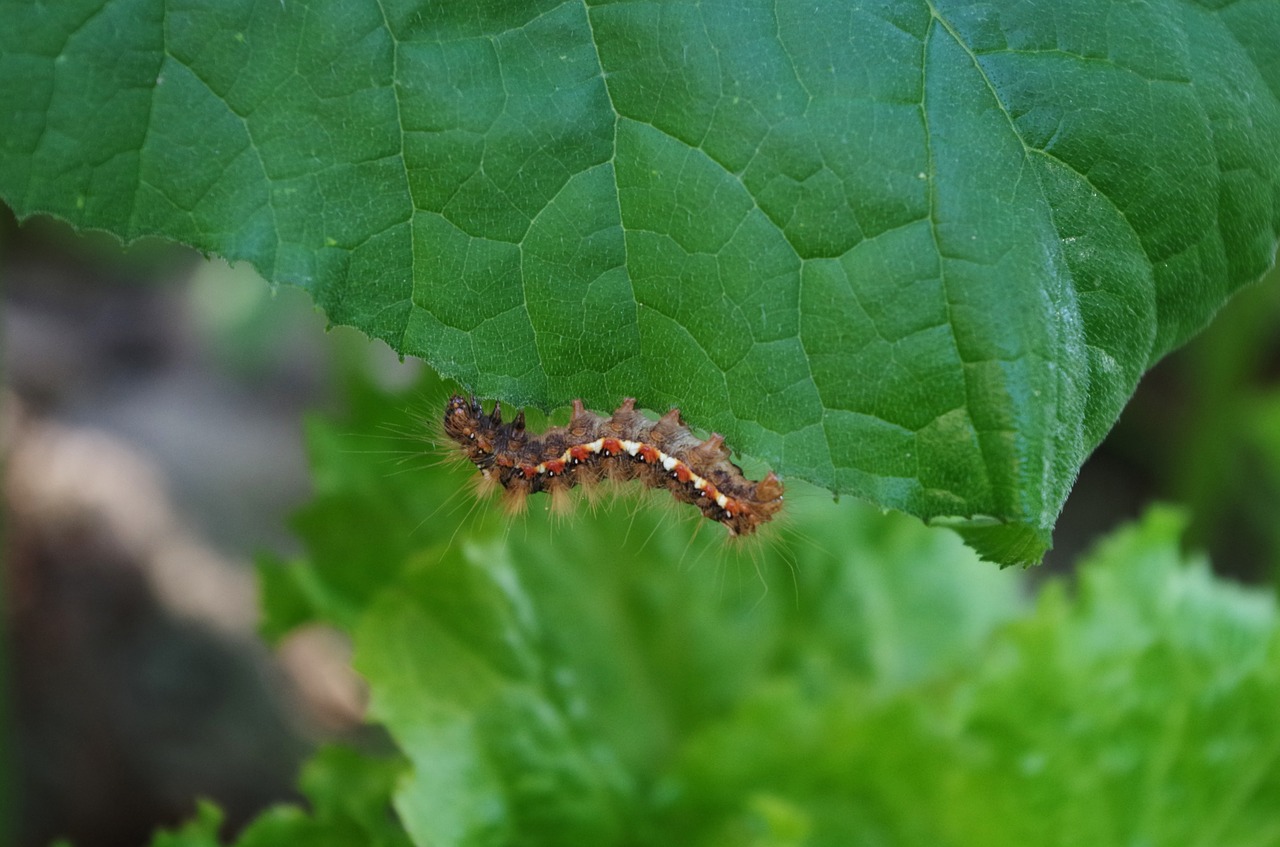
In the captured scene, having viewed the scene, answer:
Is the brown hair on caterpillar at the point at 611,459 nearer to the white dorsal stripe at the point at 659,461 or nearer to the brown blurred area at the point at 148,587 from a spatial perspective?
the white dorsal stripe at the point at 659,461

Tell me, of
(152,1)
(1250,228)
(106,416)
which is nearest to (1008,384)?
(1250,228)

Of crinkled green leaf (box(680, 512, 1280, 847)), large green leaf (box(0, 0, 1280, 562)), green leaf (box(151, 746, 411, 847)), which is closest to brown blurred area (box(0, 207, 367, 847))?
green leaf (box(151, 746, 411, 847))

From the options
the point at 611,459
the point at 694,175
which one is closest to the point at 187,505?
the point at 611,459

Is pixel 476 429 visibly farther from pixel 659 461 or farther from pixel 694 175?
pixel 694 175

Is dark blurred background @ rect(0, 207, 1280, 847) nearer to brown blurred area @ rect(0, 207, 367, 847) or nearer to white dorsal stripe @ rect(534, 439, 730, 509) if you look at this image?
brown blurred area @ rect(0, 207, 367, 847)

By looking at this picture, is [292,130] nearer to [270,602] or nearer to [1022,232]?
[1022,232]

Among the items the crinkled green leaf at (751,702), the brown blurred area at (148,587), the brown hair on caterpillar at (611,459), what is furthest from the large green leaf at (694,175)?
the brown blurred area at (148,587)
